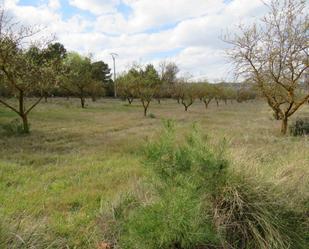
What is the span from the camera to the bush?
1466 centimetres

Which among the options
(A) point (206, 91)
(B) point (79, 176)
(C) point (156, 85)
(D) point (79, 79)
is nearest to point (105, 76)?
(A) point (206, 91)

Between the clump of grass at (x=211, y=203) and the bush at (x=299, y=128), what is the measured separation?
456 inches

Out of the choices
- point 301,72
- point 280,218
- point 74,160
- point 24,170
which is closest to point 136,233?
point 280,218

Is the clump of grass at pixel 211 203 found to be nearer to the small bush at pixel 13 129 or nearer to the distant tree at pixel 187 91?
the small bush at pixel 13 129

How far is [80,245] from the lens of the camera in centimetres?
377

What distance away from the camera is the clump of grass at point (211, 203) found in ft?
11.1

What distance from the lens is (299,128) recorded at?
15.1 meters

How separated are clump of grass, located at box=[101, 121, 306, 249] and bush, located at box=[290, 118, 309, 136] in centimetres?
1158

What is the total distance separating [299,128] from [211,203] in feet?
41.3

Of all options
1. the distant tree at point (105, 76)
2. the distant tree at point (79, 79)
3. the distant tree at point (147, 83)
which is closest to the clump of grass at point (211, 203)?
the distant tree at point (147, 83)

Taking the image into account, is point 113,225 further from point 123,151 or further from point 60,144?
point 60,144

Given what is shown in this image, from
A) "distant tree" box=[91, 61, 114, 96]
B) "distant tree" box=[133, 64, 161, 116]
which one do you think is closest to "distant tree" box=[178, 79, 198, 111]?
"distant tree" box=[133, 64, 161, 116]

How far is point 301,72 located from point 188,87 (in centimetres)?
3675

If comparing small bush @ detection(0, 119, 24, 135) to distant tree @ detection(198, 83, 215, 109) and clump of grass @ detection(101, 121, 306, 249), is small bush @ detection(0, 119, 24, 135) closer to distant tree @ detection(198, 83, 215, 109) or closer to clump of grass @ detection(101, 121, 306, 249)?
clump of grass @ detection(101, 121, 306, 249)
